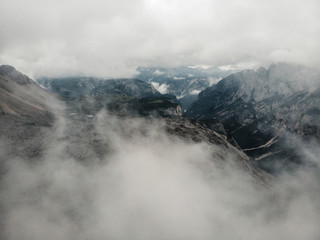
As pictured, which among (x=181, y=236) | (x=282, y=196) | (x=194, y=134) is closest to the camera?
(x=181, y=236)

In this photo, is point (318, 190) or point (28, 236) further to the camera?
point (318, 190)

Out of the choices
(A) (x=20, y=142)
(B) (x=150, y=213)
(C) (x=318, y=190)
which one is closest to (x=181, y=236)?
(B) (x=150, y=213)

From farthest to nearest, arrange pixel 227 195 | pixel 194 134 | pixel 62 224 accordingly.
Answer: pixel 194 134 < pixel 227 195 < pixel 62 224

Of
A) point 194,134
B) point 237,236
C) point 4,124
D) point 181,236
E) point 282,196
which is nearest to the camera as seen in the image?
point 181,236

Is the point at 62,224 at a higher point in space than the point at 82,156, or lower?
lower

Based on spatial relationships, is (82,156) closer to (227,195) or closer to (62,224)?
(62,224)

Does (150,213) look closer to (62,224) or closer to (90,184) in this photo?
(90,184)

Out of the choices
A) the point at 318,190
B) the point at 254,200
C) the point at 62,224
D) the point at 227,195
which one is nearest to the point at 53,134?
the point at 62,224

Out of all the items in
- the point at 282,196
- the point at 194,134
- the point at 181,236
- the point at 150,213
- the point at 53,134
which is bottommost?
the point at 282,196

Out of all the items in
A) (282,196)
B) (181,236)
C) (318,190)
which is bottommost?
(318,190)
